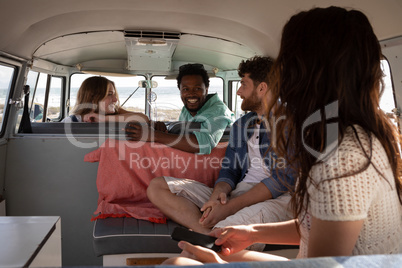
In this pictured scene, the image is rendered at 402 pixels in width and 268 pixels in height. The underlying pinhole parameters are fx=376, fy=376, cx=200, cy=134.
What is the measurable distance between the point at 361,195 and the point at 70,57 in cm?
466

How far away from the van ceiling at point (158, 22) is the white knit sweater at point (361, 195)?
1.48 metres

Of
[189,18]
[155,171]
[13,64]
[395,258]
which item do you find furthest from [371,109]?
[13,64]

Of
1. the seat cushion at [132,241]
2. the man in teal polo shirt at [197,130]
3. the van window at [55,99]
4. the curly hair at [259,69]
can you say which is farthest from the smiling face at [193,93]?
the van window at [55,99]

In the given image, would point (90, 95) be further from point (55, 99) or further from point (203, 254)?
point (203, 254)

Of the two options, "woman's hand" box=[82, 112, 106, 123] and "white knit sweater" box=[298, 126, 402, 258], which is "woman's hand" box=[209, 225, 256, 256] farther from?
"woman's hand" box=[82, 112, 106, 123]

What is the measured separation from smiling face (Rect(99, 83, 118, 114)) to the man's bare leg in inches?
51.4

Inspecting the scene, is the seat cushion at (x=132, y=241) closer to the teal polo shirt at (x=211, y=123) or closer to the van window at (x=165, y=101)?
the teal polo shirt at (x=211, y=123)

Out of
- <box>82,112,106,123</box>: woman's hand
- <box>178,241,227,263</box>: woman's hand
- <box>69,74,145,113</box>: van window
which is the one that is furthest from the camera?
<box>69,74,145,113</box>: van window

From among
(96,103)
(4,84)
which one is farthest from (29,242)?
(96,103)

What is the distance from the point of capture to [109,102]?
4.01m

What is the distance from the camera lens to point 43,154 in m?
3.35

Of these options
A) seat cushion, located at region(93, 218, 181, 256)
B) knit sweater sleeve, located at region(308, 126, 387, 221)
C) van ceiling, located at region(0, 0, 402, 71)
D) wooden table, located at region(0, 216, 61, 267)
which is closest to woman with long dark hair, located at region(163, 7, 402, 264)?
knit sweater sleeve, located at region(308, 126, 387, 221)

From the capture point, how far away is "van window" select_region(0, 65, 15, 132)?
327cm

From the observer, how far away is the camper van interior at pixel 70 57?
2.41 metres
